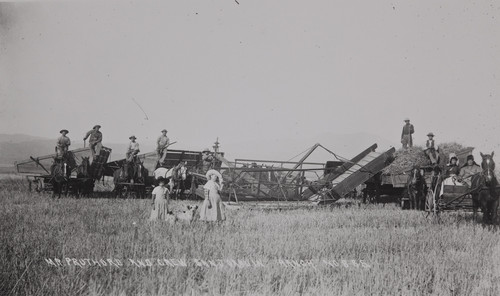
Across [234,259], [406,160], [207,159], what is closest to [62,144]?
[207,159]

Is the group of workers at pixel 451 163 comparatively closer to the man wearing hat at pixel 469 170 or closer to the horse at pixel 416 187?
the man wearing hat at pixel 469 170

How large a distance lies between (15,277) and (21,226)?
3189 mm

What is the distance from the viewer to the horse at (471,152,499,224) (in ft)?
27.9

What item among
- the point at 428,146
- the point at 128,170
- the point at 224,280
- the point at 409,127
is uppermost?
the point at 409,127

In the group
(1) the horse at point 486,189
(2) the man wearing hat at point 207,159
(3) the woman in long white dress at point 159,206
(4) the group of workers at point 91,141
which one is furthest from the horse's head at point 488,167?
(4) the group of workers at point 91,141

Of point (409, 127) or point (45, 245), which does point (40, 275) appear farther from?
point (409, 127)

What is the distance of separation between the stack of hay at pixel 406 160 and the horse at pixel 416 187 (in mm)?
814

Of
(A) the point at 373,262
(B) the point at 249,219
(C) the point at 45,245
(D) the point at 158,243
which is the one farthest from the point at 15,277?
(B) the point at 249,219

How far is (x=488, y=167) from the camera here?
849cm

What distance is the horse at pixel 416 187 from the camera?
12245 millimetres

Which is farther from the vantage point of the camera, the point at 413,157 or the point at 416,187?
the point at 413,157

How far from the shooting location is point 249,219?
9000 mm

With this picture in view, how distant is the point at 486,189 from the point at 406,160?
501 centimetres

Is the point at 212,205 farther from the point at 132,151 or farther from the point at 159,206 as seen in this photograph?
the point at 132,151
